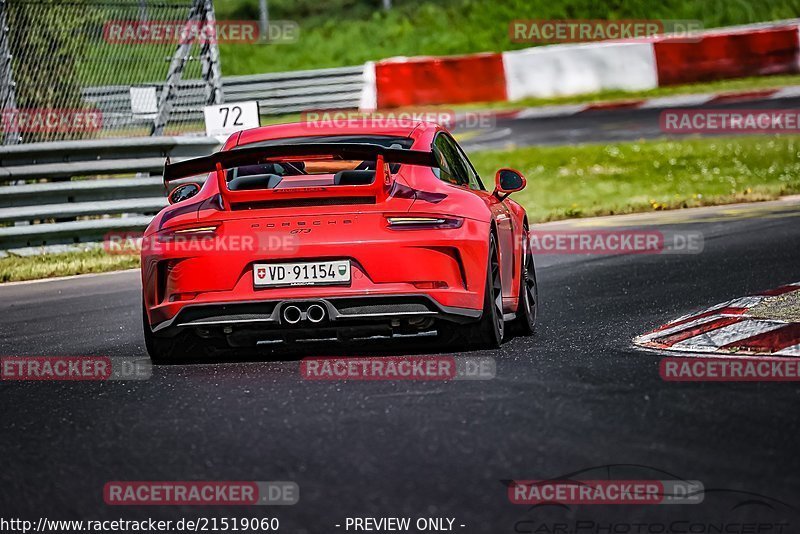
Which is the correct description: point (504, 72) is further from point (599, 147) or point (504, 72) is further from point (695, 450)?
point (695, 450)

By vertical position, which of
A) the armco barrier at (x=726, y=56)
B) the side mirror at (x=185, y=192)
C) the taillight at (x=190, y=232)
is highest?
the side mirror at (x=185, y=192)

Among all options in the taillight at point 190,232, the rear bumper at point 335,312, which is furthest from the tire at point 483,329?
the taillight at point 190,232

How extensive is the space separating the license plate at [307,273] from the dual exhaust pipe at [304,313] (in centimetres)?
11

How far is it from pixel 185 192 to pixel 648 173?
1256 centimetres

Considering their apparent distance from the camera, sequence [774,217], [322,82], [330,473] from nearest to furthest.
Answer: [330,473] < [774,217] < [322,82]

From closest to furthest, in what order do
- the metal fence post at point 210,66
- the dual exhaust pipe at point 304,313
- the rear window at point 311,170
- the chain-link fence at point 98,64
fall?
the dual exhaust pipe at point 304,313, the rear window at point 311,170, the chain-link fence at point 98,64, the metal fence post at point 210,66

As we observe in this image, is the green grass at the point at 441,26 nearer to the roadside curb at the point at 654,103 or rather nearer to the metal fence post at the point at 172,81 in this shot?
the roadside curb at the point at 654,103

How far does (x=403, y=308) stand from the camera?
266 inches

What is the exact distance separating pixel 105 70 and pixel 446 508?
38.4ft

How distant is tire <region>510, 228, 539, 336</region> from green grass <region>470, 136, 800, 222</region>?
310 inches

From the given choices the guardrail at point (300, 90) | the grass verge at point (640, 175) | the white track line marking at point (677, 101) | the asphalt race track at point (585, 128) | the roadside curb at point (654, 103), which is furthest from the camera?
the guardrail at point (300, 90)

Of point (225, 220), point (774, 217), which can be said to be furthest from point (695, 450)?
point (774, 217)

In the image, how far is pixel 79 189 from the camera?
46.3ft

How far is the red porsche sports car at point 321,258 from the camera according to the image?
6.73 metres
